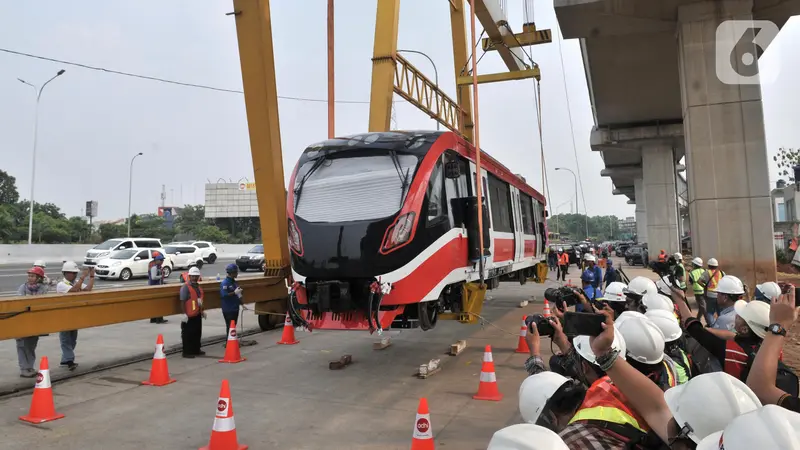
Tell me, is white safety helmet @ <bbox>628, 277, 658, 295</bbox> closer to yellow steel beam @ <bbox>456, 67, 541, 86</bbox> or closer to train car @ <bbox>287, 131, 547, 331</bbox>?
train car @ <bbox>287, 131, 547, 331</bbox>

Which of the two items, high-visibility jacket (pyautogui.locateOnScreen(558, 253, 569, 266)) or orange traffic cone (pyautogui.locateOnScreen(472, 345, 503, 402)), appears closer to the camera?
orange traffic cone (pyautogui.locateOnScreen(472, 345, 503, 402))

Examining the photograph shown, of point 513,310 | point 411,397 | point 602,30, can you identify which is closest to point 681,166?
point 602,30

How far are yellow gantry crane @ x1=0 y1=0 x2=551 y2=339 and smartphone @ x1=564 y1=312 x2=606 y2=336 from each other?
5.49m

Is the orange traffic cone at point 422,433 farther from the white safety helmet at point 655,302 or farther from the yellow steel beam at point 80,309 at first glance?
the yellow steel beam at point 80,309

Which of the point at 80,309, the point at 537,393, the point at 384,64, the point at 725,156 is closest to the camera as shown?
the point at 537,393

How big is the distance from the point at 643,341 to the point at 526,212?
10.5 meters

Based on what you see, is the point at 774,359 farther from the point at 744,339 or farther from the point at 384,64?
the point at 384,64

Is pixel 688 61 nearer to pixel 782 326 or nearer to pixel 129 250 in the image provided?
pixel 782 326

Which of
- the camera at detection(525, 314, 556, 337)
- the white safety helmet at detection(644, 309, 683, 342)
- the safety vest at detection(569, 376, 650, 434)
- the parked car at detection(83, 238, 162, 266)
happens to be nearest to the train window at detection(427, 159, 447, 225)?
the camera at detection(525, 314, 556, 337)

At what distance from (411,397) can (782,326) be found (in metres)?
4.26

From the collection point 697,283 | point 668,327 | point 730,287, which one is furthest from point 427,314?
point 697,283

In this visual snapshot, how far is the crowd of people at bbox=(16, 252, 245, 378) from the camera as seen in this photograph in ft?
22.8

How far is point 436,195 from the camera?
21.5ft

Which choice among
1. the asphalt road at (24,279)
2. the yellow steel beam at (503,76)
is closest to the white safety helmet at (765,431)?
the yellow steel beam at (503,76)
